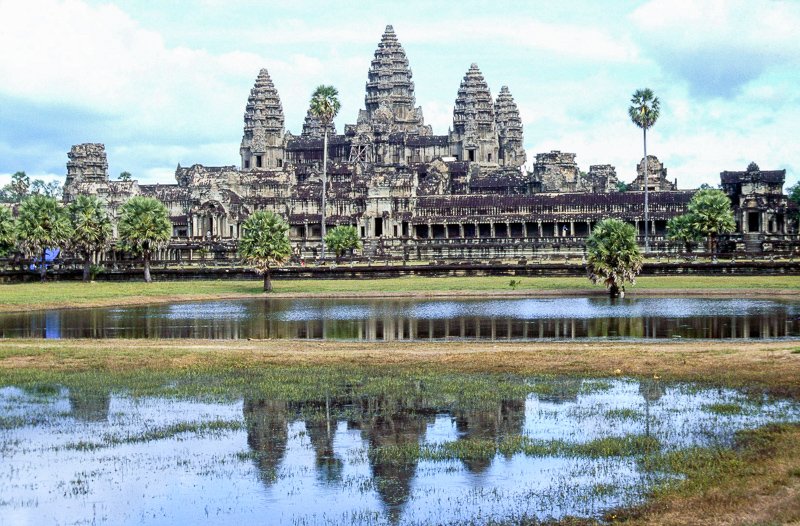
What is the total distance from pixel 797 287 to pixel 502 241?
48.7 metres

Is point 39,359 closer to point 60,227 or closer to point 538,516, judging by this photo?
point 538,516

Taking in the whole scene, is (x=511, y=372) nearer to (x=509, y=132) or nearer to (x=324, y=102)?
(x=324, y=102)

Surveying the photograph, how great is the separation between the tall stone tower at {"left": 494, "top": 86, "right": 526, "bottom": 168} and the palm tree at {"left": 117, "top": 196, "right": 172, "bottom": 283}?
8946cm

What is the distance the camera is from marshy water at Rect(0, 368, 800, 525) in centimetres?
1820

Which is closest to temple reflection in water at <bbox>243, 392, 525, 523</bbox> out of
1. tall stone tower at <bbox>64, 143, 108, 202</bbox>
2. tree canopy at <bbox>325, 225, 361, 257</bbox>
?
tree canopy at <bbox>325, 225, 361, 257</bbox>

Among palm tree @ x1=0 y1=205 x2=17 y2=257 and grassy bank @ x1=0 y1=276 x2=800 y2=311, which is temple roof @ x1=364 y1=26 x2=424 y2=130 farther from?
grassy bank @ x1=0 y1=276 x2=800 y2=311

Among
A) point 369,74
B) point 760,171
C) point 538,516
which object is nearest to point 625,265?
point 538,516

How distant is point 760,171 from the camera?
122 meters

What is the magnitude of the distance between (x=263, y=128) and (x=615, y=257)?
104 metres

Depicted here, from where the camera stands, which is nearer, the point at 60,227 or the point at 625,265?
the point at 625,265

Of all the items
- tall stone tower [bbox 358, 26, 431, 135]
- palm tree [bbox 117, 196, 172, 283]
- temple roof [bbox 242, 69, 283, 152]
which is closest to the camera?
palm tree [bbox 117, 196, 172, 283]

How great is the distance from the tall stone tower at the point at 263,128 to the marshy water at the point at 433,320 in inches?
3717

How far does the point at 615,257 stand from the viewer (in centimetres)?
6581

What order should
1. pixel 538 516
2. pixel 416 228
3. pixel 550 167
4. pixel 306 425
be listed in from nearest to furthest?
pixel 538 516
pixel 306 425
pixel 416 228
pixel 550 167
